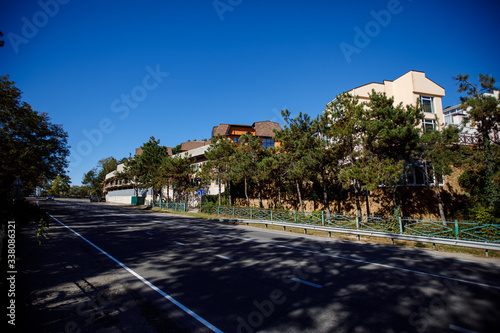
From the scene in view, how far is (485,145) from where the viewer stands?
16.9m

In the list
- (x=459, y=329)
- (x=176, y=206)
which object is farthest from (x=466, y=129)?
(x=176, y=206)

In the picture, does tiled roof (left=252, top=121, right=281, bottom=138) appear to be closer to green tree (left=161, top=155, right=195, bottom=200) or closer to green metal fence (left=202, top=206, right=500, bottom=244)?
green tree (left=161, top=155, right=195, bottom=200)

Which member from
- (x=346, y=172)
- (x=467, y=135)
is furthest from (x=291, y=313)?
(x=467, y=135)

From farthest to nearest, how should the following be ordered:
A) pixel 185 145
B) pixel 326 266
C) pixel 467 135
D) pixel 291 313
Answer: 1. pixel 185 145
2. pixel 467 135
3. pixel 326 266
4. pixel 291 313

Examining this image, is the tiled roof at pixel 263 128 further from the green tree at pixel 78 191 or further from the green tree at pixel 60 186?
the green tree at pixel 60 186

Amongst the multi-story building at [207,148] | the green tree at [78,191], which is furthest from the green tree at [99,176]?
the multi-story building at [207,148]

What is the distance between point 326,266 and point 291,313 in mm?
3712

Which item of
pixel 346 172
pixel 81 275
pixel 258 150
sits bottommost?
pixel 81 275

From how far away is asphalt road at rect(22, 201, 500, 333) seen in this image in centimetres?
438

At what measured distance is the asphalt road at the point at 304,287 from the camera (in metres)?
4.38

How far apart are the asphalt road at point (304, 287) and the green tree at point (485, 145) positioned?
10720mm

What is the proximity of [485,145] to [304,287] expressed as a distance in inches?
746

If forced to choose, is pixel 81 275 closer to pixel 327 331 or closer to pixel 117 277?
pixel 117 277

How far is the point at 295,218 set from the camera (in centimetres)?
1847
